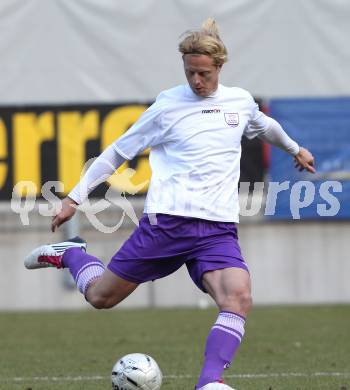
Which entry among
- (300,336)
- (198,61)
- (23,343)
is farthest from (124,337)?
(198,61)

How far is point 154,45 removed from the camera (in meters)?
12.8

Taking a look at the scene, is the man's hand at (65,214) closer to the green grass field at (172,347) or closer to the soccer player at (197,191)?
the soccer player at (197,191)

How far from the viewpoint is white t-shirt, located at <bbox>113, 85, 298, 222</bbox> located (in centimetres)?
594

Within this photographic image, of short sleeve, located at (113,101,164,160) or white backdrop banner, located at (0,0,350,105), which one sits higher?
white backdrop banner, located at (0,0,350,105)

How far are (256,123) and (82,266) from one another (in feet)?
4.38

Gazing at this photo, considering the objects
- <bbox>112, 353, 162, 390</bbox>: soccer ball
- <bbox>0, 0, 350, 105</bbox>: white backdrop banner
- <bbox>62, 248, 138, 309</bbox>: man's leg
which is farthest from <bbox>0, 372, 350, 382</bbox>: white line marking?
<bbox>0, 0, 350, 105</bbox>: white backdrop banner

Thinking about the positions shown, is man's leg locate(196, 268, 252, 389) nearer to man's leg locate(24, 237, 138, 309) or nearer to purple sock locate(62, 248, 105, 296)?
man's leg locate(24, 237, 138, 309)

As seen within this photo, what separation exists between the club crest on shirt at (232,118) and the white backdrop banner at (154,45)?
6603 mm

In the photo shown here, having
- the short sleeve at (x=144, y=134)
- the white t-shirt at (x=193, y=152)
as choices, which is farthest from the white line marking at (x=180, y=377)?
the short sleeve at (x=144, y=134)

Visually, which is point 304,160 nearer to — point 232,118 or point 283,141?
point 283,141

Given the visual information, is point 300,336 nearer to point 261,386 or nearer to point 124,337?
point 124,337

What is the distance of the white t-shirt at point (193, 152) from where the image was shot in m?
5.94

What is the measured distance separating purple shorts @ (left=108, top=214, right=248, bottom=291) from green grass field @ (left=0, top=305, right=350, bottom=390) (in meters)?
1.00

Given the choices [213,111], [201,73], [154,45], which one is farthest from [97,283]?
[154,45]
